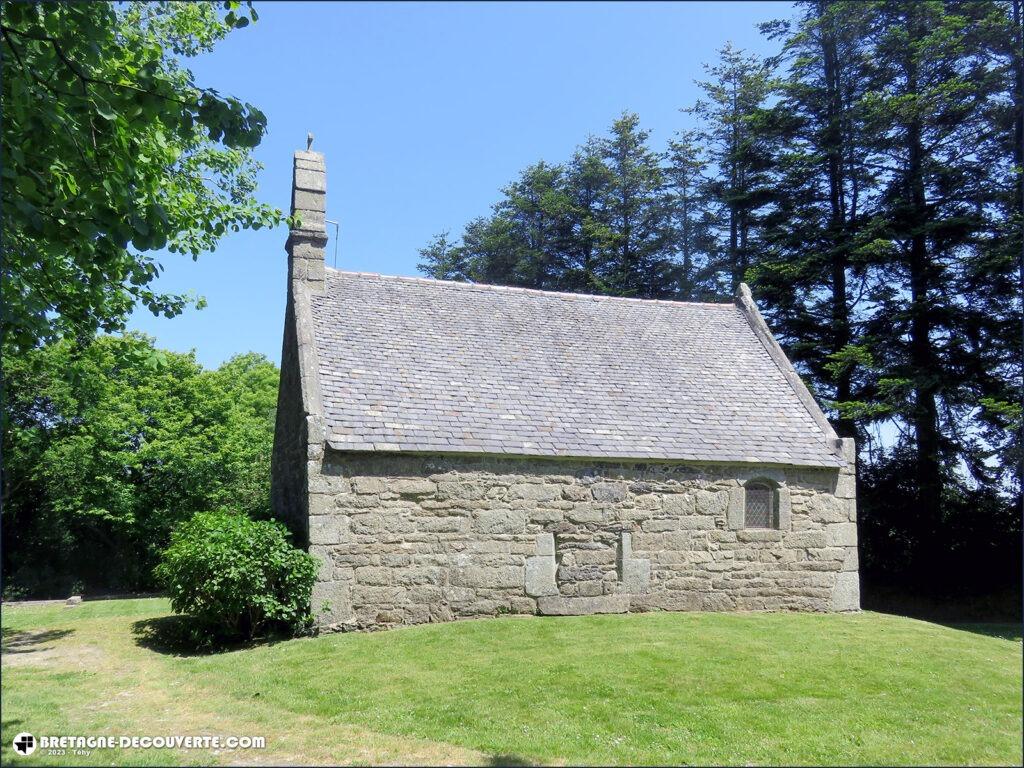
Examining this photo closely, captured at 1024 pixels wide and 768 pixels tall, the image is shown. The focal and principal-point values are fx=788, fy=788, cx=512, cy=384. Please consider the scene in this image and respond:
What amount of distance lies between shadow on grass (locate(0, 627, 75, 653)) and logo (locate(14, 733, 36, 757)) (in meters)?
6.07

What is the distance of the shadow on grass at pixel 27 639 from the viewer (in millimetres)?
11833

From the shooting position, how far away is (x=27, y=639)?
12656 millimetres

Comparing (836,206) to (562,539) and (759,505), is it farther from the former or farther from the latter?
(562,539)

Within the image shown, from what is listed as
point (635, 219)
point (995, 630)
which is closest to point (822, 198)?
point (635, 219)

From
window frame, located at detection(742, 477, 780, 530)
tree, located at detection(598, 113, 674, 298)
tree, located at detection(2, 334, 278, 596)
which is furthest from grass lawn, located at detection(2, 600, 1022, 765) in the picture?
tree, located at detection(598, 113, 674, 298)

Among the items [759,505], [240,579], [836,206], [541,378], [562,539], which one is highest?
[836,206]

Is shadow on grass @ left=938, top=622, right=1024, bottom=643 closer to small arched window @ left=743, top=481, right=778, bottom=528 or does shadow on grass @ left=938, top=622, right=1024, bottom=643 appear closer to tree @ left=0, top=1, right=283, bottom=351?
small arched window @ left=743, top=481, right=778, bottom=528

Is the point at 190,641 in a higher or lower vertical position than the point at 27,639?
higher

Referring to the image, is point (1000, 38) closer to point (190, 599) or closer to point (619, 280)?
point (619, 280)

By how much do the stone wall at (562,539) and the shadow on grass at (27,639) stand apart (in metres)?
4.42

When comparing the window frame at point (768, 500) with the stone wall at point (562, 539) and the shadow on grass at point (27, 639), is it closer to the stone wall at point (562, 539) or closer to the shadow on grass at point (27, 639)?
the stone wall at point (562, 539)

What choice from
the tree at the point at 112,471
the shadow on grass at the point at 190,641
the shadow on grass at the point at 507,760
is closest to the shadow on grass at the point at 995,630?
the shadow on grass at the point at 507,760

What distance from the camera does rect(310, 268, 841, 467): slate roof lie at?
13.3 meters

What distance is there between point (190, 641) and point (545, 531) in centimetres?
577
